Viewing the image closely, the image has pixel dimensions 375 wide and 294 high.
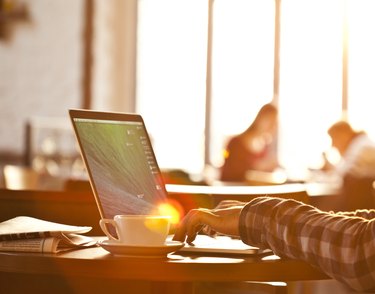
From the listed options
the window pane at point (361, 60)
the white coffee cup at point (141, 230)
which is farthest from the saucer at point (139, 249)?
the window pane at point (361, 60)

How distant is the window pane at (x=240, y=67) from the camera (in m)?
10.0

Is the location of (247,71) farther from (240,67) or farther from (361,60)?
(361,60)

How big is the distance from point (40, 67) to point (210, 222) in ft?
24.1

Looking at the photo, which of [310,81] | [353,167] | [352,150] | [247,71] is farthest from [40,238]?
[247,71]

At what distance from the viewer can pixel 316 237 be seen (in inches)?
65.4

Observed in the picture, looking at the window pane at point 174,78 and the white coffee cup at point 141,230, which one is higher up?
the window pane at point 174,78

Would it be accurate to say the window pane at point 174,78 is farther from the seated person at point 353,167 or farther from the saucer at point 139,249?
the saucer at point 139,249

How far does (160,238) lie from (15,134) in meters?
7.06

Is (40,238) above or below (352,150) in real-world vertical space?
below

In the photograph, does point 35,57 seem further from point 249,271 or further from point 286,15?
point 249,271

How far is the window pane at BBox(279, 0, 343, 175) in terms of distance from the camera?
9.67 meters

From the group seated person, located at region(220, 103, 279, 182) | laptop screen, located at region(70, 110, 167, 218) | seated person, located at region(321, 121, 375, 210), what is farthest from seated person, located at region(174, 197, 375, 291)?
seated person, located at region(220, 103, 279, 182)

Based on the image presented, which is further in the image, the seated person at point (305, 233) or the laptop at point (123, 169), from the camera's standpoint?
the laptop at point (123, 169)

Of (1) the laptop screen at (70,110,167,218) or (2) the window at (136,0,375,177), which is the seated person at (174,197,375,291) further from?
(2) the window at (136,0,375,177)
